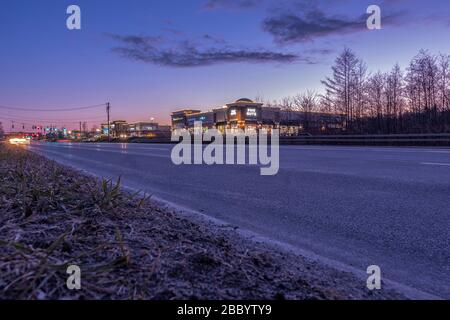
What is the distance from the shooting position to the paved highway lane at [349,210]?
295cm

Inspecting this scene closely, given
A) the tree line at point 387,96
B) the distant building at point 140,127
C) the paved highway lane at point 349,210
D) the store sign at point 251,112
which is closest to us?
the paved highway lane at point 349,210

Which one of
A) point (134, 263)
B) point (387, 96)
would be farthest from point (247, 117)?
point (134, 263)

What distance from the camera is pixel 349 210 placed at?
181 inches

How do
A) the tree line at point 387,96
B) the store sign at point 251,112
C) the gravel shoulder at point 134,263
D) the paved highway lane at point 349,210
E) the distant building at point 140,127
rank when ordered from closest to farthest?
1. the gravel shoulder at point 134,263
2. the paved highway lane at point 349,210
3. the tree line at point 387,96
4. the store sign at point 251,112
5. the distant building at point 140,127

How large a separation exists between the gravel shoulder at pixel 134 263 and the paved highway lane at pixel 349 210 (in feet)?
2.45

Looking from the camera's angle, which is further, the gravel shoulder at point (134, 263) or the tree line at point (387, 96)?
the tree line at point (387, 96)

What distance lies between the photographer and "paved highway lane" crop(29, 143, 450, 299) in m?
2.95

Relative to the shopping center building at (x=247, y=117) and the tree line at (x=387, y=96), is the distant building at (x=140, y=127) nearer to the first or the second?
the shopping center building at (x=247, y=117)

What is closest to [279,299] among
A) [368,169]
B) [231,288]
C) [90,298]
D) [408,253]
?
[231,288]

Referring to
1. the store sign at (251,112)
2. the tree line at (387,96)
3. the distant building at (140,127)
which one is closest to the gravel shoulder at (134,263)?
the tree line at (387,96)

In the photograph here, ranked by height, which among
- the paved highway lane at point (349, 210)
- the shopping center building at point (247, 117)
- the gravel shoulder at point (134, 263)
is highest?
the shopping center building at point (247, 117)

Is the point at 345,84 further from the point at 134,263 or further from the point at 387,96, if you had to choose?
the point at 134,263

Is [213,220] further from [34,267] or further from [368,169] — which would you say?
[368,169]

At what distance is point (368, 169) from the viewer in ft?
28.5
